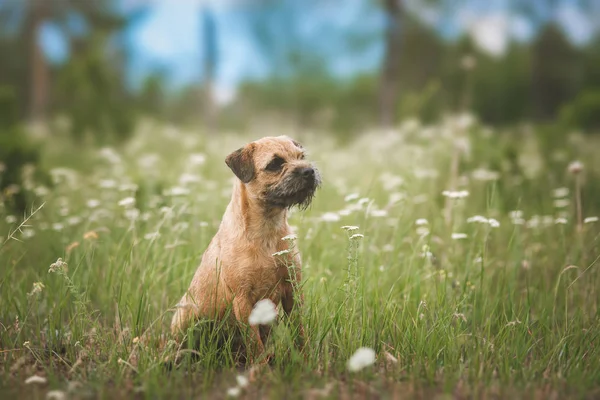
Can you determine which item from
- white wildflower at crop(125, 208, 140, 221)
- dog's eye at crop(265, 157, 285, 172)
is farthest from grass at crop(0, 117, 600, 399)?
dog's eye at crop(265, 157, 285, 172)

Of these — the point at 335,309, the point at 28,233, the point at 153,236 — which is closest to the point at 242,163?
the point at 153,236

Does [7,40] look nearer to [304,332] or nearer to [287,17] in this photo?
[287,17]

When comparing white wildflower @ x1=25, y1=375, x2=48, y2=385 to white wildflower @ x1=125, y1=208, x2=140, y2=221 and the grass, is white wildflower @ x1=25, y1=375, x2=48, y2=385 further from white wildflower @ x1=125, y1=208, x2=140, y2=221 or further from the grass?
white wildflower @ x1=125, y1=208, x2=140, y2=221

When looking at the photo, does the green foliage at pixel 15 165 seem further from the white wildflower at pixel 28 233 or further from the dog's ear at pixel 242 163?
the dog's ear at pixel 242 163

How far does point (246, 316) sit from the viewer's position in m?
3.28

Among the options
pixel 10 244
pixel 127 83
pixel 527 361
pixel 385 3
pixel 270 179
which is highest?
pixel 385 3

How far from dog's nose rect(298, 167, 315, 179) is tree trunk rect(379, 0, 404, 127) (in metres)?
14.3

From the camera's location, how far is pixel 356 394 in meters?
2.84

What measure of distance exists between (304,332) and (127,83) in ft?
68.2

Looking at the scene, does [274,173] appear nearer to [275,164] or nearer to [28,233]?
[275,164]

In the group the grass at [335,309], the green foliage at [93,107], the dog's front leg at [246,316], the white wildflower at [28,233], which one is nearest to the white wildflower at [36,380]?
the grass at [335,309]

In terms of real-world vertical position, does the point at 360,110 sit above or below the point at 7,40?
below

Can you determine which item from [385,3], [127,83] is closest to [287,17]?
[385,3]

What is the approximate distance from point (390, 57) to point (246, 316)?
1545cm
